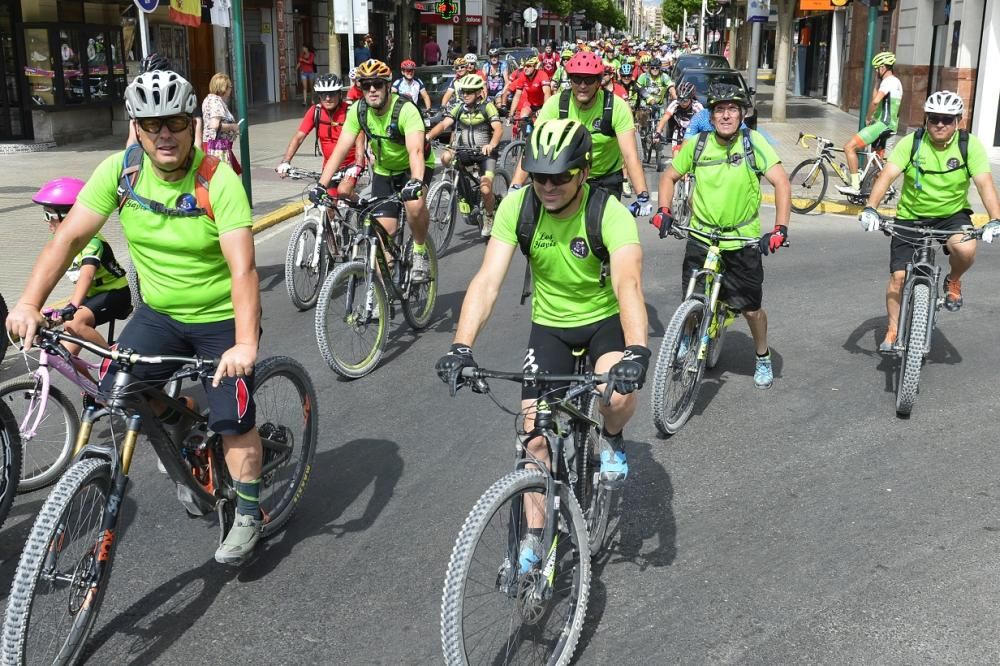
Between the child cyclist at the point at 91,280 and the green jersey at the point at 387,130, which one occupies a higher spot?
the green jersey at the point at 387,130

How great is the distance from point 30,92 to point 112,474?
20.1m

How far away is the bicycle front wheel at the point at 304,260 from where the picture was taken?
9.01 metres

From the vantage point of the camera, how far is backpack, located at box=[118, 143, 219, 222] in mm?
4117

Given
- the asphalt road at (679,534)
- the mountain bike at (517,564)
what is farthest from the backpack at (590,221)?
the asphalt road at (679,534)

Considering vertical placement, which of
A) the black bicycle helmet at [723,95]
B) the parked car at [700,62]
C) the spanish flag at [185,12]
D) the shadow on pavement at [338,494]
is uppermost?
the spanish flag at [185,12]

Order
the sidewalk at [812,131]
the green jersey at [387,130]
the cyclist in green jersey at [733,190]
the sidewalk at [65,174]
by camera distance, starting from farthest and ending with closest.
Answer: the sidewalk at [812,131] → the sidewalk at [65,174] → the green jersey at [387,130] → the cyclist in green jersey at [733,190]

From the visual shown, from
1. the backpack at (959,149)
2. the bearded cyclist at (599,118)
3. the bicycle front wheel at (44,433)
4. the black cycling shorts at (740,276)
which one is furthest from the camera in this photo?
the bearded cyclist at (599,118)

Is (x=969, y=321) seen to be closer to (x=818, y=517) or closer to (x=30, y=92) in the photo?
(x=818, y=517)

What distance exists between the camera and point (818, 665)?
3938 mm

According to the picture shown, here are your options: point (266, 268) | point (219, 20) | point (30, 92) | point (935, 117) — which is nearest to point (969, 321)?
point (935, 117)

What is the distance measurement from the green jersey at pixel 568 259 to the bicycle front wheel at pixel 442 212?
7154 mm

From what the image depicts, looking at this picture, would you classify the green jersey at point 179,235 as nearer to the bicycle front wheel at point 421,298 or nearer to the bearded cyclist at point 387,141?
the bearded cyclist at point 387,141

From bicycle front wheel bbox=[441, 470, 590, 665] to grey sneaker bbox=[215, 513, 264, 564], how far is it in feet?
4.02

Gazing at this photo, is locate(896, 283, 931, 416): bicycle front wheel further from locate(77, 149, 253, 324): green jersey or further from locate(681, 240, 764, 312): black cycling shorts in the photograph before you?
locate(77, 149, 253, 324): green jersey
